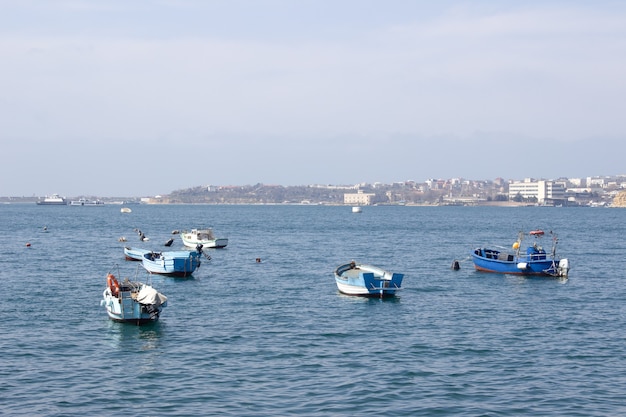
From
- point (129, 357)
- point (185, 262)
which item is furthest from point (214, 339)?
point (185, 262)

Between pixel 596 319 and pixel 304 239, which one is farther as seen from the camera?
pixel 304 239

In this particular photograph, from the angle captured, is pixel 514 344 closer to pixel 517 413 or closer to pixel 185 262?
pixel 517 413

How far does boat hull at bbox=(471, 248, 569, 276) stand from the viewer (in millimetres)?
71500

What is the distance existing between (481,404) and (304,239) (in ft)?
341

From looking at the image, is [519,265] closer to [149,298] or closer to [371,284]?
[371,284]

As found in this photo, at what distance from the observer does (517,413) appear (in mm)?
28109

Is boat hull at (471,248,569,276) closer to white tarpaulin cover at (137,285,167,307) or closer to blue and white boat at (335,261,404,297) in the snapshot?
blue and white boat at (335,261,404,297)

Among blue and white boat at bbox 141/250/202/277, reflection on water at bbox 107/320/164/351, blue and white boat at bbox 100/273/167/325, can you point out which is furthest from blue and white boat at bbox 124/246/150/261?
blue and white boat at bbox 100/273/167/325

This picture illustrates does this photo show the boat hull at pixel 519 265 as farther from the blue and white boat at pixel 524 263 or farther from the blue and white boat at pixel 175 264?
the blue and white boat at pixel 175 264

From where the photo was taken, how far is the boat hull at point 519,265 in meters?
71.5

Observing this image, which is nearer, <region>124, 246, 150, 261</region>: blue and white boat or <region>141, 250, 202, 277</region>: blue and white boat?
<region>141, 250, 202, 277</region>: blue and white boat

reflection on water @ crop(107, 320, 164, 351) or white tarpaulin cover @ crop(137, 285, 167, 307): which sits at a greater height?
white tarpaulin cover @ crop(137, 285, 167, 307)

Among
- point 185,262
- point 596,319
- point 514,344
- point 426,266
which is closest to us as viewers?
Answer: point 514,344

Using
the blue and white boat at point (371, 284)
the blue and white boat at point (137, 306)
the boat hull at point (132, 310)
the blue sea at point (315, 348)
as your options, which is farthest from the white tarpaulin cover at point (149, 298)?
the blue and white boat at point (371, 284)
